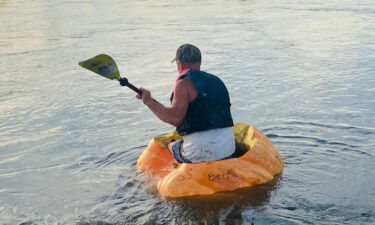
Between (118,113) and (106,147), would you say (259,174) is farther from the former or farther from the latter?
(118,113)

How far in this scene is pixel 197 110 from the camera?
552 centimetres

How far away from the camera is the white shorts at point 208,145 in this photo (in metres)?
5.64

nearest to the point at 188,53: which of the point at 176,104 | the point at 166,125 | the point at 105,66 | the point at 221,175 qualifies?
the point at 176,104

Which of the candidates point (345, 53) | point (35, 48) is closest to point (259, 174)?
point (345, 53)

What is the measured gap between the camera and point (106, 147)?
7.47 m

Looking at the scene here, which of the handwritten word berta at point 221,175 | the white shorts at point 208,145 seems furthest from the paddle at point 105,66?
the handwritten word berta at point 221,175

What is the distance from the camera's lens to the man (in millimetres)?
5434

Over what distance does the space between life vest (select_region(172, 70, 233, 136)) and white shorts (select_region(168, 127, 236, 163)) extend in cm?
7

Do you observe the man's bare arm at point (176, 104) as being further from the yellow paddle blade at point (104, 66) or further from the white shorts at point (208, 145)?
the yellow paddle blade at point (104, 66)

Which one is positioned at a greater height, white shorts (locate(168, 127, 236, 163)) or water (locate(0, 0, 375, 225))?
white shorts (locate(168, 127, 236, 163))

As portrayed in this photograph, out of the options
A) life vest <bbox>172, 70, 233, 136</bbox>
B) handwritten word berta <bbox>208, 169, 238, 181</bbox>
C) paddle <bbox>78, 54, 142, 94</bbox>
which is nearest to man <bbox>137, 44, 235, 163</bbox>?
life vest <bbox>172, 70, 233, 136</bbox>

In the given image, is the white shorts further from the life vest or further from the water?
the water

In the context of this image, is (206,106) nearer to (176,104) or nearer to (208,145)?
(176,104)

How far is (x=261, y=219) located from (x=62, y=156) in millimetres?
3136
